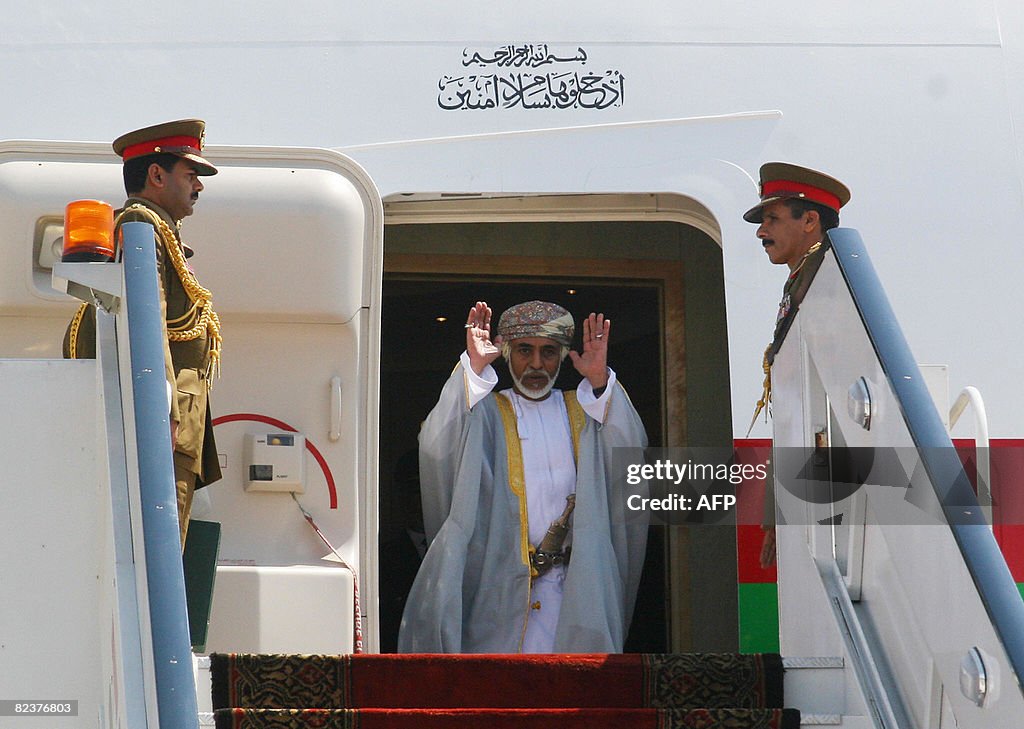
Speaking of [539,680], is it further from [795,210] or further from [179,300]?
[795,210]

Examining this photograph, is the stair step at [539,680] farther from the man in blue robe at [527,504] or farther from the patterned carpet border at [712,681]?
the man in blue robe at [527,504]

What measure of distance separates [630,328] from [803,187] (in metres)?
2.84

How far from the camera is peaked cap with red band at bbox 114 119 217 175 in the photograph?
3.96 meters

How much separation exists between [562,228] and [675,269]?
0.55 meters

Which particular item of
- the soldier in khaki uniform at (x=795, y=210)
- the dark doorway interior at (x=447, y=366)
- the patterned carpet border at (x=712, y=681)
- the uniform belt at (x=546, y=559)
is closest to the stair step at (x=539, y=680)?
the patterned carpet border at (x=712, y=681)

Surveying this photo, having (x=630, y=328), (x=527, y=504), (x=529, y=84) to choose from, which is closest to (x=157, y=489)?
(x=527, y=504)

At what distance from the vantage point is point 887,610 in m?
3.17

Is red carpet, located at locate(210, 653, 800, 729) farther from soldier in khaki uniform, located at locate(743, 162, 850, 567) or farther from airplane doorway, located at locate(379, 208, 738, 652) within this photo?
airplane doorway, located at locate(379, 208, 738, 652)

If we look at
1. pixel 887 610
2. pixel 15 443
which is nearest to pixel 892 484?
pixel 887 610

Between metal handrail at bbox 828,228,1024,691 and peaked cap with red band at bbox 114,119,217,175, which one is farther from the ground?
peaked cap with red band at bbox 114,119,217,175

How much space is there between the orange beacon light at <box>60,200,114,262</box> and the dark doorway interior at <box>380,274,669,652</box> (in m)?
3.58

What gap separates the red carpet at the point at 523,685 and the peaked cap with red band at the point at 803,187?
1568mm

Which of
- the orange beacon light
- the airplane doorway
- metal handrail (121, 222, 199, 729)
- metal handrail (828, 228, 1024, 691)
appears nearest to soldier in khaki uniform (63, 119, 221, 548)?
the orange beacon light

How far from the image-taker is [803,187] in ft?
14.6
